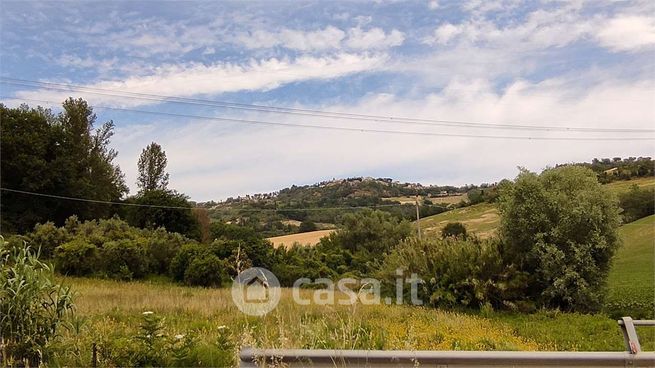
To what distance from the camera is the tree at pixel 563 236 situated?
51.8ft

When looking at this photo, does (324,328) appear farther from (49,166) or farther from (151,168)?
(151,168)

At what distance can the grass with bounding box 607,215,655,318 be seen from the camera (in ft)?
53.7

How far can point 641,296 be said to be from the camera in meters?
17.8

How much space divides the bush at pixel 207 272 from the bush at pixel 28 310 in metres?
14.7

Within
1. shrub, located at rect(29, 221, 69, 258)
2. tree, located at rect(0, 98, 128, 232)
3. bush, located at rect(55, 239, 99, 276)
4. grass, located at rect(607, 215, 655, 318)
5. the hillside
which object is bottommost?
grass, located at rect(607, 215, 655, 318)

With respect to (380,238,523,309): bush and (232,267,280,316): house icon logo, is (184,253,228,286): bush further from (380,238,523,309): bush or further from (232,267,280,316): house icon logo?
(380,238,523,309): bush

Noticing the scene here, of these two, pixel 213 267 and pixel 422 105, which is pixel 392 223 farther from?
pixel 213 267

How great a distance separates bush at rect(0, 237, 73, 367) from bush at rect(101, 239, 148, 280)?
16.1 metres

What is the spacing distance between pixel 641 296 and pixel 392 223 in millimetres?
16592

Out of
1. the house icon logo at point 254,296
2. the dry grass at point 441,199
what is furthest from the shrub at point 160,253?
the dry grass at point 441,199

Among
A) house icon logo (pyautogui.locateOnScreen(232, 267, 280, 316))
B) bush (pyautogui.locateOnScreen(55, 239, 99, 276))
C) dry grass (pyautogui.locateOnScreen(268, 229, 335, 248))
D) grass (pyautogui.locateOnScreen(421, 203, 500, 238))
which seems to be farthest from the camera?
grass (pyautogui.locateOnScreen(421, 203, 500, 238))

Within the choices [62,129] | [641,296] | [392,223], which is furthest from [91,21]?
[62,129]

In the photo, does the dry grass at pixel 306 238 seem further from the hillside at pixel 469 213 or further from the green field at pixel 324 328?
the green field at pixel 324 328

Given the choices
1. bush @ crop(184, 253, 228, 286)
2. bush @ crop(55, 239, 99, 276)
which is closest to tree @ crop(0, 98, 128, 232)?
bush @ crop(55, 239, 99, 276)
